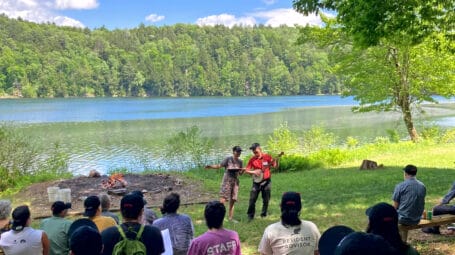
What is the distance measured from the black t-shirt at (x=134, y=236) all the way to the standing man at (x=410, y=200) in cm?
433

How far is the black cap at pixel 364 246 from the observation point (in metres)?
2.57

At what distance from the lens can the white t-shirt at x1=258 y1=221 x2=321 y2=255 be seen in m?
4.14

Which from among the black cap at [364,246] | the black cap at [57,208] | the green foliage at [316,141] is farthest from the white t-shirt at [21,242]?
the green foliage at [316,141]

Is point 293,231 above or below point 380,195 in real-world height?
above

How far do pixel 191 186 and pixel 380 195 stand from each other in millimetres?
6245

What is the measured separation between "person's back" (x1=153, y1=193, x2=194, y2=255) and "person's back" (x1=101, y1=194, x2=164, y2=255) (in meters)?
0.85

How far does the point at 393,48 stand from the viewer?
23.8 metres

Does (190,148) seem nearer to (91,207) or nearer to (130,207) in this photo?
(91,207)

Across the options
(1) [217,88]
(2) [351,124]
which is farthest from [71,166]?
(1) [217,88]

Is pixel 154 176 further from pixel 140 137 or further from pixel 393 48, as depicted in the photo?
pixel 140 137

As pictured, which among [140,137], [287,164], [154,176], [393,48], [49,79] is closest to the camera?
[154,176]

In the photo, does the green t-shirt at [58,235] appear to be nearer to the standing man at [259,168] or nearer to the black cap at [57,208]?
the black cap at [57,208]

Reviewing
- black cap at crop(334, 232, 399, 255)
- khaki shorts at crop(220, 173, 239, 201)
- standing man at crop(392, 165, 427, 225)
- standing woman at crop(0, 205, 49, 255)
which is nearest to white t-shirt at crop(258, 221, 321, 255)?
black cap at crop(334, 232, 399, 255)

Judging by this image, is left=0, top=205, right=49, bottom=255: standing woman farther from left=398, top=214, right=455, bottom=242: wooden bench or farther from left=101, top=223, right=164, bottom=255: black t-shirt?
left=398, top=214, right=455, bottom=242: wooden bench
